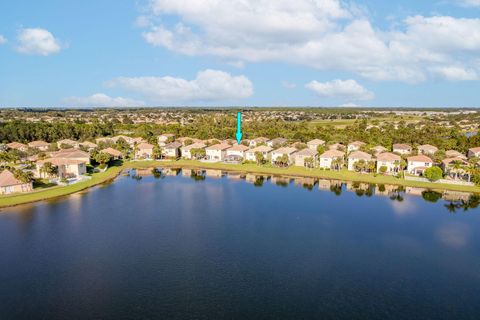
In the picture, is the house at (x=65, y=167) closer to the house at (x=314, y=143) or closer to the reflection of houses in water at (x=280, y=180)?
the reflection of houses in water at (x=280, y=180)

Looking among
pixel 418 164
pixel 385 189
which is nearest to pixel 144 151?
pixel 385 189

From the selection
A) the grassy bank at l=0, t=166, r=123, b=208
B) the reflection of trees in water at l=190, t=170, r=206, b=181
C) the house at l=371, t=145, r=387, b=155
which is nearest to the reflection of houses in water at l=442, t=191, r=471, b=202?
the house at l=371, t=145, r=387, b=155

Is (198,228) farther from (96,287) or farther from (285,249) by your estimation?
(96,287)

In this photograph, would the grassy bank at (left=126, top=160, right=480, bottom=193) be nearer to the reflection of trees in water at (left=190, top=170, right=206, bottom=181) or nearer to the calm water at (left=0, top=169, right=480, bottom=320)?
the reflection of trees in water at (left=190, top=170, right=206, bottom=181)

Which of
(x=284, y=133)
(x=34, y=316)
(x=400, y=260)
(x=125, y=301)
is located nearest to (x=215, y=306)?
(x=125, y=301)

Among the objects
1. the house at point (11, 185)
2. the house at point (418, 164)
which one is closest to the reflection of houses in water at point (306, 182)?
the house at point (418, 164)

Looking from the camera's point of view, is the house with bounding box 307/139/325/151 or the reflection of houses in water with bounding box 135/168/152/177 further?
the house with bounding box 307/139/325/151
